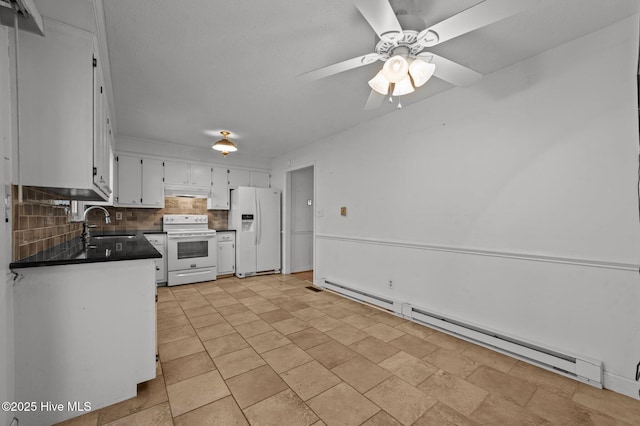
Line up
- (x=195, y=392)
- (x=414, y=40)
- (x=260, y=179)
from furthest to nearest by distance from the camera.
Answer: (x=260, y=179), (x=195, y=392), (x=414, y=40)

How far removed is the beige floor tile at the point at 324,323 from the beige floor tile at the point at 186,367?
3.70 feet

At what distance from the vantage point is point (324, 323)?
9.92 feet

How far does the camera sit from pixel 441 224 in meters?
2.88

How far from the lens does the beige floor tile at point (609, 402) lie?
1646mm

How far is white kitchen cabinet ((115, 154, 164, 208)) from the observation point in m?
4.52

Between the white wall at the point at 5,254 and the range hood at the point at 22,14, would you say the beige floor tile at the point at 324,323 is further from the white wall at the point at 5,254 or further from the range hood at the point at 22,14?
the range hood at the point at 22,14

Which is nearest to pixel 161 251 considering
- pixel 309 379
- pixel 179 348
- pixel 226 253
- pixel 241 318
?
pixel 226 253

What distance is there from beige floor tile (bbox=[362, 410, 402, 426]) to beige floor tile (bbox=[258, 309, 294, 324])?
1.67 m

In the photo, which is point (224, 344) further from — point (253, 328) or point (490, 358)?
point (490, 358)


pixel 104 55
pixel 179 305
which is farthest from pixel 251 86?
pixel 179 305

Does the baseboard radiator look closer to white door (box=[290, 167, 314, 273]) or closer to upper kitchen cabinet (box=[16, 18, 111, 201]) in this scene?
white door (box=[290, 167, 314, 273])

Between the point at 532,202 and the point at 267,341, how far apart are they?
2.70 m

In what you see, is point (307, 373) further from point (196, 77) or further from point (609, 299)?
point (196, 77)

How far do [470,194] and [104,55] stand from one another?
→ 11.3 feet
